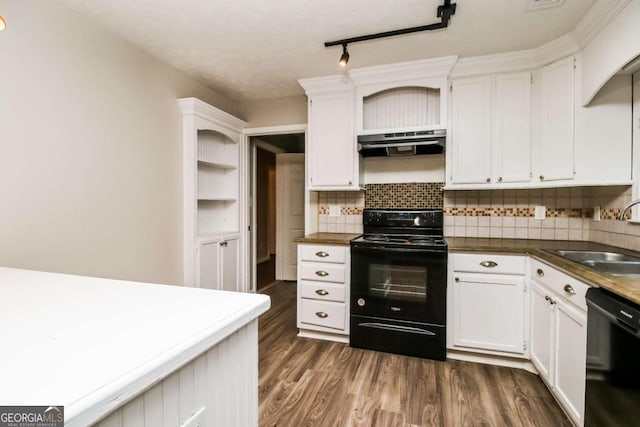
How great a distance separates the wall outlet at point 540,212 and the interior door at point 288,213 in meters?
2.97

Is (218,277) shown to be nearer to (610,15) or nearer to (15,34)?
(15,34)

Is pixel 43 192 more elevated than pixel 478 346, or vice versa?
pixel 43 192

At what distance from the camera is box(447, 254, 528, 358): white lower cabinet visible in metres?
2.17

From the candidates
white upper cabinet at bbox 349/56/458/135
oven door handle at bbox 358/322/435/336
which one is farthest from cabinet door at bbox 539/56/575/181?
oven door handle at bbox 358/322/435/336

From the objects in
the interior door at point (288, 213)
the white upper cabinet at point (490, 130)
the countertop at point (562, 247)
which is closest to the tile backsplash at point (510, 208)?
the countertop at point (562, 247)

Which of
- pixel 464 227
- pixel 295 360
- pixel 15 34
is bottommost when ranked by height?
pixel 295 360

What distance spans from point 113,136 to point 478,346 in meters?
3.08

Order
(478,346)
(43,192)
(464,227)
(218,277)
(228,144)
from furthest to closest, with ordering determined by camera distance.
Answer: (228,144), (218,277), (464,227), (478,346), (43,192)

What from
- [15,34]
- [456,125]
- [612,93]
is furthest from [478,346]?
[15,34]

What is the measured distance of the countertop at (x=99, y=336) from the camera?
0.45 m

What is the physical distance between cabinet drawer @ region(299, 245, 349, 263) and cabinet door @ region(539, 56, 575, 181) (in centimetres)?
168

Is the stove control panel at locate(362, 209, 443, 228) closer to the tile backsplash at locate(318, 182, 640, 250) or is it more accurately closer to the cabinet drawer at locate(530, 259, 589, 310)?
the tile backsplash at locate(318, 182, 640, 250)

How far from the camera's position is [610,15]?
1759 mm

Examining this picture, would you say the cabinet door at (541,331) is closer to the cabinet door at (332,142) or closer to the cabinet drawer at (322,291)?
the cabinet drawer at (322,291)
